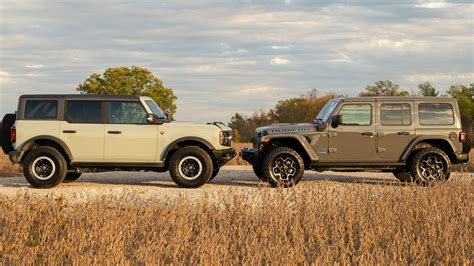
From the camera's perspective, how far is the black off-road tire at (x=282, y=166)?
14.8 metres

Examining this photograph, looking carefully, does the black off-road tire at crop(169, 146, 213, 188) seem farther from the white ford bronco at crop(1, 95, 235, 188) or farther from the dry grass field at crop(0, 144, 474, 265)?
the dry grass field at crop(0, 144, 474, 265)

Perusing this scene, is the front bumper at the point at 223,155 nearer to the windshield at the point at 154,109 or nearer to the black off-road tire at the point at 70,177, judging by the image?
the windshield at the point at 154,109

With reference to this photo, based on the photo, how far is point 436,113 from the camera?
51.0 feet

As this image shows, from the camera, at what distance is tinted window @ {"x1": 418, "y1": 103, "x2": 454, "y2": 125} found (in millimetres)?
15484

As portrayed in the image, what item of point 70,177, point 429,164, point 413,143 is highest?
point 413,143

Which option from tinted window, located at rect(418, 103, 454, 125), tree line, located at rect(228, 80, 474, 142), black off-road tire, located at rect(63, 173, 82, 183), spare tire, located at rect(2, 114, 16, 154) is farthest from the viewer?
tree line, located at rect(228, 80, 474, 142)

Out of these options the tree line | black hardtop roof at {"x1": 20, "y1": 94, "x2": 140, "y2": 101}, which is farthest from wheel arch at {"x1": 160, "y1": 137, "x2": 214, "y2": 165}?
the tree line

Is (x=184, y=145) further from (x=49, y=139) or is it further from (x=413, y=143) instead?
(x=413, y=143)

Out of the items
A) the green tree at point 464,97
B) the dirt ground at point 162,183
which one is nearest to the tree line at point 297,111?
the green tree at point 464,97

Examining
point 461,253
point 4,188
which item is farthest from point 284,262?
point 4,188

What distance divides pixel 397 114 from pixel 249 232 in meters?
7.36

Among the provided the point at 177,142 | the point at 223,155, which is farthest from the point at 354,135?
the point at 177,142

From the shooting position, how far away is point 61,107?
50.2ft

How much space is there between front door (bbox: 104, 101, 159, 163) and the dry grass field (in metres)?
4.41
